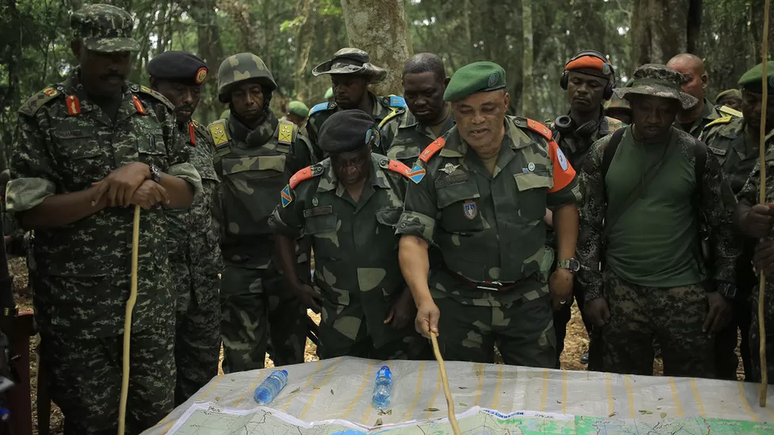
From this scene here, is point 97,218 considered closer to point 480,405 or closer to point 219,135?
point 219,135

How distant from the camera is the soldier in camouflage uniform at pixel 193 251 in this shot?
3.58 metres

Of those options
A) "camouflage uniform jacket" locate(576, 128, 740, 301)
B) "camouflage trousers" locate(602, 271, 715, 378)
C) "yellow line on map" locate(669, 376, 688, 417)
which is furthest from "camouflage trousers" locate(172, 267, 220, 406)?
"yellow line on map" locate(669, 376, 688, 417)

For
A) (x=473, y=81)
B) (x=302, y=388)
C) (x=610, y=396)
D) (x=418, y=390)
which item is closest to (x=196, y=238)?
(x=302, y=388)

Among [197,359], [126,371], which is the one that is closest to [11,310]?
[126,371]

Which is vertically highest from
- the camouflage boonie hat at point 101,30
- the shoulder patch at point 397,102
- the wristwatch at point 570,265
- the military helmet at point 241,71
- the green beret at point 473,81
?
the camouflage boonie hat at point 101,30

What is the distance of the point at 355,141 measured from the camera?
3.18 m

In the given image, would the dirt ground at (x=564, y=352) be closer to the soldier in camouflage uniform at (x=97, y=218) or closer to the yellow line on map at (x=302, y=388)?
the soldier in camouflage uniform at (x=97, y=218)

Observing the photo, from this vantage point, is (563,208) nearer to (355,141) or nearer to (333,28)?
(355,141)

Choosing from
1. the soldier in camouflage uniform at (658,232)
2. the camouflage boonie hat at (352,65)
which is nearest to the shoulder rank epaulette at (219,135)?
the camouflage boonie hat at (352,65)

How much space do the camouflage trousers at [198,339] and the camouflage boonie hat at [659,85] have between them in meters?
2.26

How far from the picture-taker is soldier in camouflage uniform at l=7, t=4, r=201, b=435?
2.65 metres

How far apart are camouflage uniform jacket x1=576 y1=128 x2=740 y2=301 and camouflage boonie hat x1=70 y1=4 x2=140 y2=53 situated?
2136 millimetres

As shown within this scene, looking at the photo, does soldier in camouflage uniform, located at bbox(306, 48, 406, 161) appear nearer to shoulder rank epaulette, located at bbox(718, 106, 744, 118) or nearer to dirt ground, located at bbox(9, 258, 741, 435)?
shoulder rank epaulette, located at bbox(718, 106, 744, 118)

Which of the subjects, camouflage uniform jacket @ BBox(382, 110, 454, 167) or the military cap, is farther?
camouflage uniform jacket @ BBox(382, 110, 454, 167)
